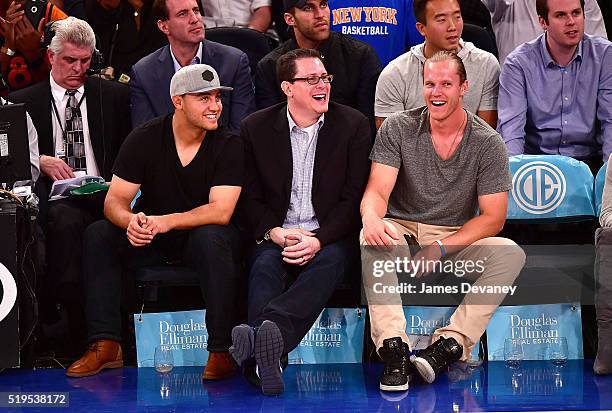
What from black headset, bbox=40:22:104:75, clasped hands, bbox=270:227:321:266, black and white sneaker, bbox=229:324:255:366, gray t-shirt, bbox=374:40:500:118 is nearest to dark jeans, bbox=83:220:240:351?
clasped hands, bbox=270:227:321:266

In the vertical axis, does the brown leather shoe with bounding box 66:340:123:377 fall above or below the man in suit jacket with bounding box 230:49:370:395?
below

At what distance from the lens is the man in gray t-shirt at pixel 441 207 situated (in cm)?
482

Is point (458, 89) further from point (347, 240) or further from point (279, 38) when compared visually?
point (279, 38)

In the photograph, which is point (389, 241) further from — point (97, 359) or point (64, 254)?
point (64, 254)

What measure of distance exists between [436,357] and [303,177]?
1134 mm

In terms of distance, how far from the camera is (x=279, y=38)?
23.4 ft

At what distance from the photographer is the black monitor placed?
199 inches

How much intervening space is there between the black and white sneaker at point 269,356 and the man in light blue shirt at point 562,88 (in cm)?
191

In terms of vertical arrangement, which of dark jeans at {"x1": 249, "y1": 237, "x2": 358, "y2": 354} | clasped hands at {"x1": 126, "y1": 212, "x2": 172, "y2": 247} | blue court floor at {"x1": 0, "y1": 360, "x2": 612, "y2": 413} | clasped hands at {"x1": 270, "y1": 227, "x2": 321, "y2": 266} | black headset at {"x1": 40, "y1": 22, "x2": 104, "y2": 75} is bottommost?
blue court floor at {"x1": 0, "y1": 360, "x2": 612, "y2": 413}

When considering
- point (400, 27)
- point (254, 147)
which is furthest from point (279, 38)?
point (254, 147)

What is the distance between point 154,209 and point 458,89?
1586 millimetres

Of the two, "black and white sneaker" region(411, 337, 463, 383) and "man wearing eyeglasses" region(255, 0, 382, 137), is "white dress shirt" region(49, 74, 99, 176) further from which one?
"black and white sneaker" region(411, 337, 463, 383)

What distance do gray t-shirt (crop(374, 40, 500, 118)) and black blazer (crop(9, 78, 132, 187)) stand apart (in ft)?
4.73

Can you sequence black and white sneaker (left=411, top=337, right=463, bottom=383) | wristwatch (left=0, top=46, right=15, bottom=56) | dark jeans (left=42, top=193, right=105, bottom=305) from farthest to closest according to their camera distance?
wristwatch (left=0, top=46, right=15, bottom=56) < dark jeans (left=42, top=193, right=105, bottom=305) < black and white sneaker (left=411, top=337, right=463, bottom=383)
